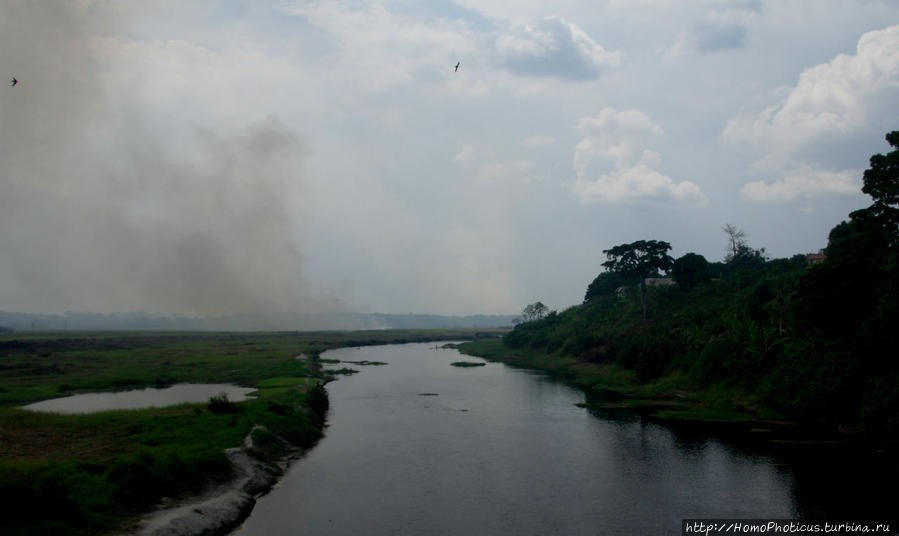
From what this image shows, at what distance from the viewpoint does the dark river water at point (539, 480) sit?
27.2 m

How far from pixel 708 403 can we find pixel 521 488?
107 feet

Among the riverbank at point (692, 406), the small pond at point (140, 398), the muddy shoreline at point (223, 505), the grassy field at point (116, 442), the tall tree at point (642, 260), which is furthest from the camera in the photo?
the tall tree at point (642, 260)

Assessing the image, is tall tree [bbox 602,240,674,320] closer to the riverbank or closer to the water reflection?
the riverbank

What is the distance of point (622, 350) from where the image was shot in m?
81.9

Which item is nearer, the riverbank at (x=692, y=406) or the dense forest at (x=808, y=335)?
the dense forest at (x=808, y=335)

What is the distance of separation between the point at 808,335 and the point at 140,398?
64.1 metres

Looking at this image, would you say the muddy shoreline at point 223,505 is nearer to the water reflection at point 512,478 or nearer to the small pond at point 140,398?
the water reflection at point 512,478

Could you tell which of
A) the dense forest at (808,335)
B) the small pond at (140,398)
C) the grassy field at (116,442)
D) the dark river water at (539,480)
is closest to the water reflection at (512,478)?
the dark river water at (539,480)

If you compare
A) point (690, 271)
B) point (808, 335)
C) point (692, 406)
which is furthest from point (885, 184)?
point (690, 271)

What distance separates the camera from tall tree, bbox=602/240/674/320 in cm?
10256

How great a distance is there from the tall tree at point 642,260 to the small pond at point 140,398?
66.7 meters

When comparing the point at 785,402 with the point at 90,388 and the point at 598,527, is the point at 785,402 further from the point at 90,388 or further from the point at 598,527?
the point at 90,388

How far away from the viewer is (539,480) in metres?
33.4

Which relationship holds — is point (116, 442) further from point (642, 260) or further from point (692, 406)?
point (642, 260)
